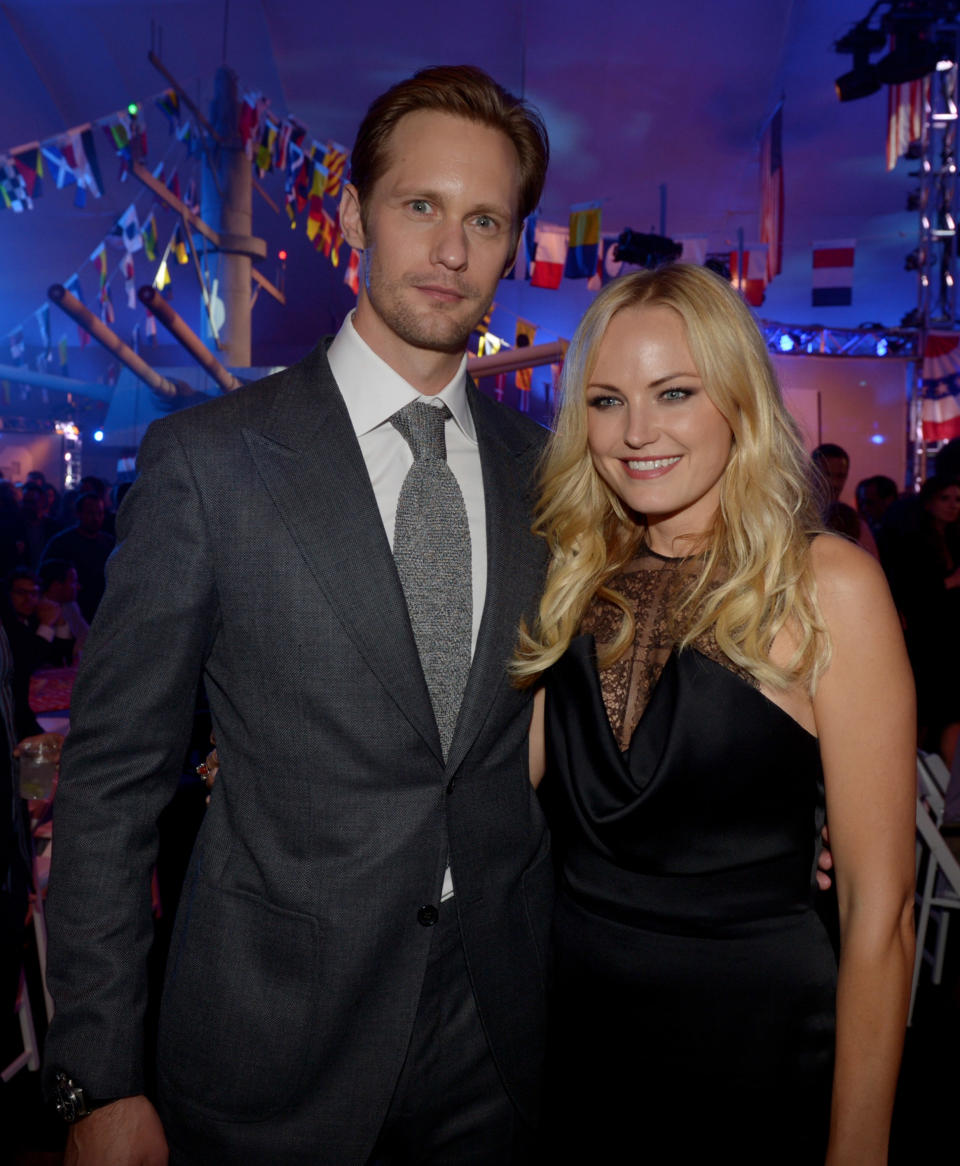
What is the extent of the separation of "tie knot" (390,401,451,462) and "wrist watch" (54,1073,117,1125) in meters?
1.12

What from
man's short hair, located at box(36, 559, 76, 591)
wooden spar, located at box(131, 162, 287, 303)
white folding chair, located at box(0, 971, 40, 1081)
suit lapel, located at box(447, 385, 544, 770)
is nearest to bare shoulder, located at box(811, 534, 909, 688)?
suit lapel, located at box(447, 385, 544, 770)

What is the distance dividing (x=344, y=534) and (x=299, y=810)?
0.45 meters

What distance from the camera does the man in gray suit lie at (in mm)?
1446

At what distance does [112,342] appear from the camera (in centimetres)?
934

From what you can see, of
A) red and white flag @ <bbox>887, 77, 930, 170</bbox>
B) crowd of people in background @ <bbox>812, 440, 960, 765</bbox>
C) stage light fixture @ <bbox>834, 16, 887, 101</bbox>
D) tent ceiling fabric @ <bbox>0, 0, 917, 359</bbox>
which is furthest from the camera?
tent ceiling fabric @ <bbox>0, 0, 917, 359</bbox>

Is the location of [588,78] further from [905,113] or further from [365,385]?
[365,385]

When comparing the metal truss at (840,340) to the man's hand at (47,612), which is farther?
the metal truss at (840,340)

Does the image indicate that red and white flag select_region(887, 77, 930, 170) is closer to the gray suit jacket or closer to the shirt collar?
the shirt collar

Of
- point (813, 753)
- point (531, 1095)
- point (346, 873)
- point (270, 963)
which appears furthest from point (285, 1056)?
point (813, 753)

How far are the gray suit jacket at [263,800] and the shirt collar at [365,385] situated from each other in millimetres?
158

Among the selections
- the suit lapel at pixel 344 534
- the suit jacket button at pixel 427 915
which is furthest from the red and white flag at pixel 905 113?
the suit jacket button at pixel 427 915

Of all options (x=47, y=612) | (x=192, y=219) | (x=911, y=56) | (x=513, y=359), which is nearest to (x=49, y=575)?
(x=47, y=612)

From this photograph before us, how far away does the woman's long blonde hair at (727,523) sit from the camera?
169cm

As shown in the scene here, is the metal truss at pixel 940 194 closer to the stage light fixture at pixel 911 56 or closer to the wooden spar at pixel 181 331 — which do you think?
the stage light fixture at pixel 911 56
